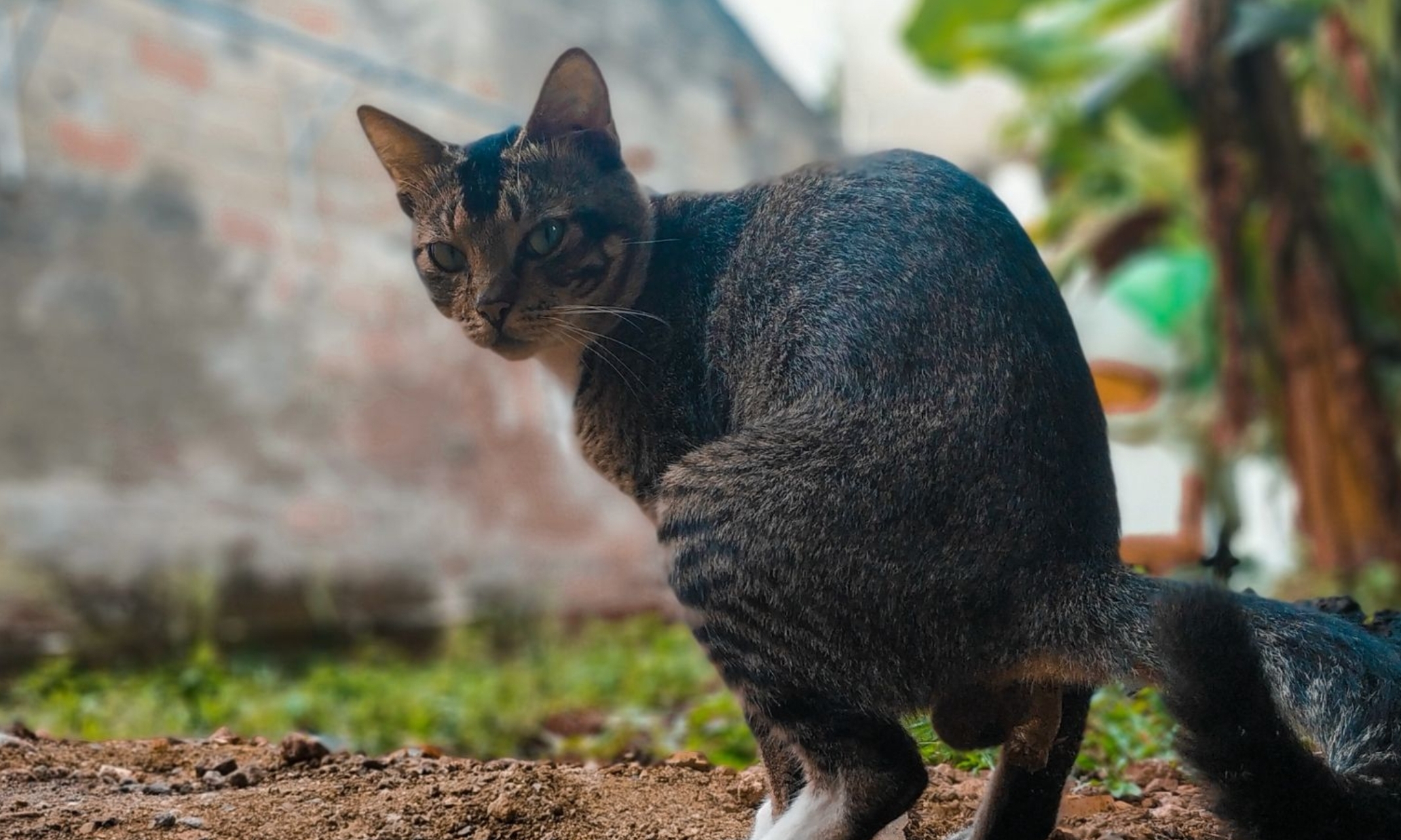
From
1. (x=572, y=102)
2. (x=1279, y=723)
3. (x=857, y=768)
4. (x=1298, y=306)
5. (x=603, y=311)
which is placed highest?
(x=1298, y=306)

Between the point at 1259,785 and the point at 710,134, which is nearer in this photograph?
the point at 1259,785

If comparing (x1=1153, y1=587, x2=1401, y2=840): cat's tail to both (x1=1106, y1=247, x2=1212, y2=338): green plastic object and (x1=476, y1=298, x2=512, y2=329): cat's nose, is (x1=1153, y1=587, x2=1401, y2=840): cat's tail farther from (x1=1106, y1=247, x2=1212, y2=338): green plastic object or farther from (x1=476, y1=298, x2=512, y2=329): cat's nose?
(x1=1106, y1=247, x2=1212, y2=338): green plastic object

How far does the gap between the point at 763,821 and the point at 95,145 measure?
4594mm

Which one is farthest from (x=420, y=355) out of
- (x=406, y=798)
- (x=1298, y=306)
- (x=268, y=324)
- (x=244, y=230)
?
(x=1298, y=306)

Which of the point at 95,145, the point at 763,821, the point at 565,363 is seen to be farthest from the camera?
the point at 95,145

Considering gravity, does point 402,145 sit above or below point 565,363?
above

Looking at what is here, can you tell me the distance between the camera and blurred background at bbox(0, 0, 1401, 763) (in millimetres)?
4578

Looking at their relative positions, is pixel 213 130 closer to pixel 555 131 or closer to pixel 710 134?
pixel 710 134

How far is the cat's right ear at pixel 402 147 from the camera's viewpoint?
2.20m

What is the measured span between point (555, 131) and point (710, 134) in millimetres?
2119

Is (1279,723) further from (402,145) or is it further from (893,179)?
(402,145)

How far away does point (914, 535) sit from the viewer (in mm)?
1736

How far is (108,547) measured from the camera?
5176 millimetres

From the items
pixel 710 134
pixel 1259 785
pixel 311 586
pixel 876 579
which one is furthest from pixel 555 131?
pixel 311 586
